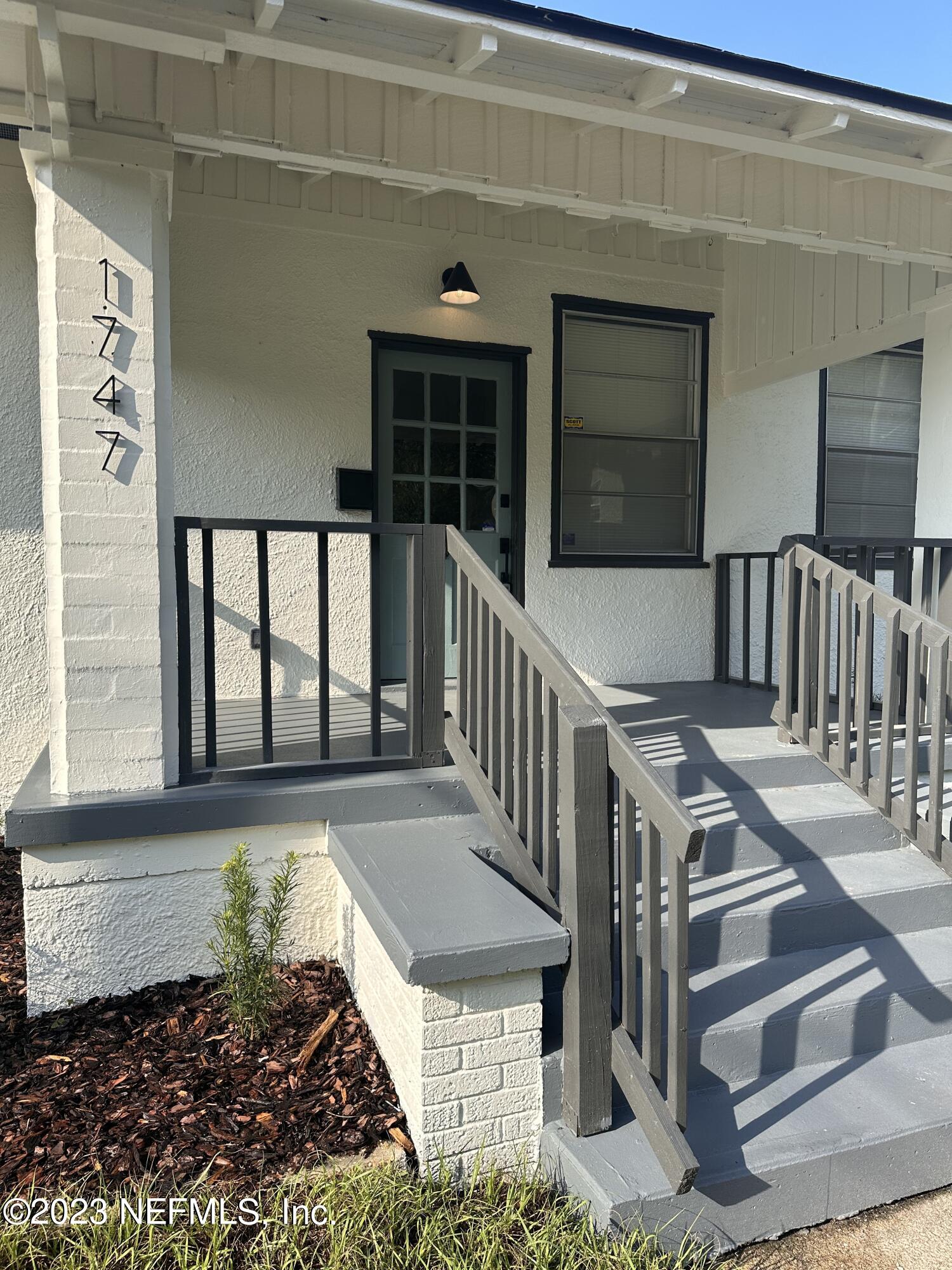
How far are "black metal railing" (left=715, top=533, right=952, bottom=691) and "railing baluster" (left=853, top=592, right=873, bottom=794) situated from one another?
1082 mm

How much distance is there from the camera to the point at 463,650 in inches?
127

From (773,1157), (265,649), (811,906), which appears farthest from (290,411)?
(773,1157)

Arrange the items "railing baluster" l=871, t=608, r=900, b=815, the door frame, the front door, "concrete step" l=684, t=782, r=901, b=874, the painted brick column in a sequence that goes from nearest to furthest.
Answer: the painted brick column, "concrete step" l=684, t=782, r=901, b=874, "railing baluster" l=871, t=608, r=900, b=815, the door frame, the front door

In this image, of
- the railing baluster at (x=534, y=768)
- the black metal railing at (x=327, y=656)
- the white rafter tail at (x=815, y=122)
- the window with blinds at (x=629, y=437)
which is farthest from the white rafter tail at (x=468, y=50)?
the window with blinds at (x=629, y=437)

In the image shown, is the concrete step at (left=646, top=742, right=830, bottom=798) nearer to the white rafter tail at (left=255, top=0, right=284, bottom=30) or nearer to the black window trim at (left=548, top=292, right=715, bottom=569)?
the black window trim at (left=548, top=292, right=715, bottom=569)

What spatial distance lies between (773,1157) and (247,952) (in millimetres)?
1551

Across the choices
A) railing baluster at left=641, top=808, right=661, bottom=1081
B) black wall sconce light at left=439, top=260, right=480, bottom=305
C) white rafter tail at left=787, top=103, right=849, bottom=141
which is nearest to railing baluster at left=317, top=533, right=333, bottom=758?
railing baluster at left=641, top=808, right=661, bottom=1081

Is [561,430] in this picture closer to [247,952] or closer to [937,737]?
[937,737]

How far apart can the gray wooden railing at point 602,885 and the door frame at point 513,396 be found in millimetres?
2714

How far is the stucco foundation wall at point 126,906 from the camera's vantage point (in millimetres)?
2932

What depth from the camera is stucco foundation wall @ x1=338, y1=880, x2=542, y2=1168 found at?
229 cm

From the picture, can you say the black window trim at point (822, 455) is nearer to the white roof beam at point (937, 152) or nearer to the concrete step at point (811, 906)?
the white roof beam at point (937, 152)

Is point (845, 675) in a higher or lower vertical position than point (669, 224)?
lower

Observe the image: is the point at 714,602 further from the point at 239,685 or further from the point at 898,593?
the point at 239,685
